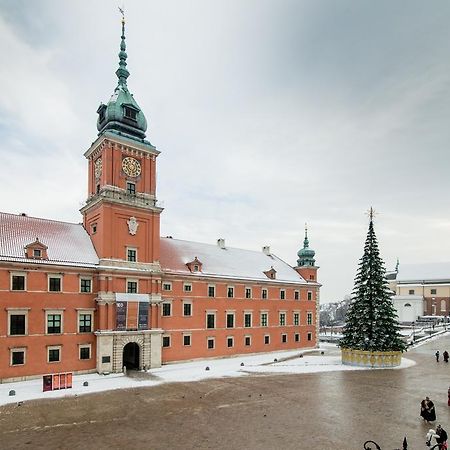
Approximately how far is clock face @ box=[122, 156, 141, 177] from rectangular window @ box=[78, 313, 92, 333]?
1434cm

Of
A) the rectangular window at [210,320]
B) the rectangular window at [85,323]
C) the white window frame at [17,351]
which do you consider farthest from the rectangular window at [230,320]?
the white window frame at [17,351]

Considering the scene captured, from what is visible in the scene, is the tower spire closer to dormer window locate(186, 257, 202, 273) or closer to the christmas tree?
dormer window locate(186, 257, 202, 273)

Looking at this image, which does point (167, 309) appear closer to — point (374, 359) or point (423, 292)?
point (374, 359)

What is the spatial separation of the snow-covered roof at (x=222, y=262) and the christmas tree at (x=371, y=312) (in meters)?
13.2

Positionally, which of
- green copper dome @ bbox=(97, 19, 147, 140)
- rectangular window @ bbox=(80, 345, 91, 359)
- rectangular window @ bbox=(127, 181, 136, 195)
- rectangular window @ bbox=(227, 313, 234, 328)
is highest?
green copper dome @ bbox=(97, 19, 147, 140)

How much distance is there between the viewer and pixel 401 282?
10719 cm

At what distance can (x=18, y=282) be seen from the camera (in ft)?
102

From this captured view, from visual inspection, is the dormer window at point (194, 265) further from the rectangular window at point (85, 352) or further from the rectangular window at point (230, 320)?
the rectangular window at point (85, 352)

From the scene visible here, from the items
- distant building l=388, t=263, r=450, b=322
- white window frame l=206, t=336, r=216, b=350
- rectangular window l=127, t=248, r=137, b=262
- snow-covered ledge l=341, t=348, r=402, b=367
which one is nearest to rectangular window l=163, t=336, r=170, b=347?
white window frame l=206, t=336, r=216, b=350

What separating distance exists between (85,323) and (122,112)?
826 inches

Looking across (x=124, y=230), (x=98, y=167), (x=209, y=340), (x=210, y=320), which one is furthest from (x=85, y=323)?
(x=98, y=167)

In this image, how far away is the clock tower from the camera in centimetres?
3512

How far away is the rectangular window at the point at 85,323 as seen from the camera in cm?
3388

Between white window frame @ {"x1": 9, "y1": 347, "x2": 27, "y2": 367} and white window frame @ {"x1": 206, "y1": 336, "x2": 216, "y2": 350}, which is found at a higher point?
white window frame @ {"x1": 9, "y1": 347, "x2": 27, "y2": 367}
